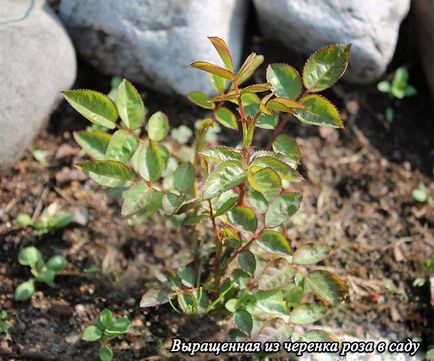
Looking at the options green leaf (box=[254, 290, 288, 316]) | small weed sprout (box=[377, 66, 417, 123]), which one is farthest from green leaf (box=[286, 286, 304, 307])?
small weed sprout (box=[377, 66, 417, 123])

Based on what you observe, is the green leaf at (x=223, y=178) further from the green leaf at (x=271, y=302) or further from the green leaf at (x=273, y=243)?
the green leaf at (x=271, y=302)

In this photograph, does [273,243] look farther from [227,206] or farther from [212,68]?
[212,68]

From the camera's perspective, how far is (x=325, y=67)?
1709 millimetres

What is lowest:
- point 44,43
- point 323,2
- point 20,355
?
point 20,355

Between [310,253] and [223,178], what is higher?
[223,178]

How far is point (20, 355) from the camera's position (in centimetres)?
194

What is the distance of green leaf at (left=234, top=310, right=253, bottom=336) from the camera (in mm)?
1884

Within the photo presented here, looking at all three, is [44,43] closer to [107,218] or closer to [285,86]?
[107,218]

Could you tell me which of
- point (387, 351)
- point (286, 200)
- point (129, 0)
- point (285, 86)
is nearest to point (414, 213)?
point (387, 351)

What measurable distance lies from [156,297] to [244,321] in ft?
0.86

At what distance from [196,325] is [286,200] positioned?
0.53 m

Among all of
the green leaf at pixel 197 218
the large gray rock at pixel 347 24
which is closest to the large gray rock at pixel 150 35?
the large gray rock at pixel 347 24

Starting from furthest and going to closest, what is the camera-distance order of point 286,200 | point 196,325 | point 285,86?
1. point 196,325
2. point 286,200
3. point 285,86

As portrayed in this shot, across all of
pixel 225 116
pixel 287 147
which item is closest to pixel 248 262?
pixel 287 147
